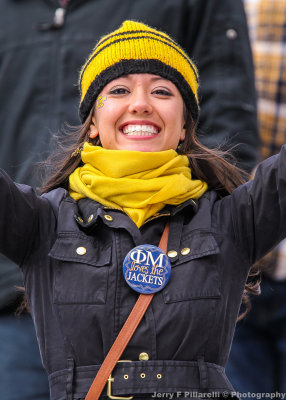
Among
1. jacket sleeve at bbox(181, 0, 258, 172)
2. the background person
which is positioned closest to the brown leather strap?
the background person

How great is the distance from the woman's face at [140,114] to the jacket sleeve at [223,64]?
88 centimetres

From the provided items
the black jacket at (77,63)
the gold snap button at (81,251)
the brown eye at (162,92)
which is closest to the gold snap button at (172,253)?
the gold snap button at (81,251)

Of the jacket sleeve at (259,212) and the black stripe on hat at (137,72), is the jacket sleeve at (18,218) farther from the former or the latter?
the jacket sleeve at (259,212)

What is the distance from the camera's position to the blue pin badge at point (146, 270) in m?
2.65

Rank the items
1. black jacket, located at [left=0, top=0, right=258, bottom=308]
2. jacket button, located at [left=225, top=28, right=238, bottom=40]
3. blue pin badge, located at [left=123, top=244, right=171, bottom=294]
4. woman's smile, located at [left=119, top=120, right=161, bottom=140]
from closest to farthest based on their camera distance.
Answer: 1. blue pin badge, located at [left=123, top=244, right=171, bottom=294]
2. woman's smile, located at [left=119, top=120, right=161, bottom=140]
3. black jacket, located at [left=0, top=0, right=258, bottom=308]
4. jacket button, located at [left=225, top=28, right=238, bottom=40]

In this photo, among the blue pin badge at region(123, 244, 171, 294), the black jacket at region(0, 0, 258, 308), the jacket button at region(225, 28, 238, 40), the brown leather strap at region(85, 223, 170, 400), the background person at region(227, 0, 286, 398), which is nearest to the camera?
the brown leather strap at region(85, 223, 170, 400)

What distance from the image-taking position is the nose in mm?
2904

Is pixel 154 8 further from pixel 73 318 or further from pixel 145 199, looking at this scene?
pixel 73 318

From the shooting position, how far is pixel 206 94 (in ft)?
13.0

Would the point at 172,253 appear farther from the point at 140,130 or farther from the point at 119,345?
the point at 140,130

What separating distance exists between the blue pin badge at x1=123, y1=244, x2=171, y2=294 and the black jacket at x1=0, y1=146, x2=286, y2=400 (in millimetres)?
34

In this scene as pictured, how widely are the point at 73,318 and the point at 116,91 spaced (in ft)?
2.94

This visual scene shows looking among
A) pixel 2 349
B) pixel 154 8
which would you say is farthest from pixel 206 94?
pixel 2 349

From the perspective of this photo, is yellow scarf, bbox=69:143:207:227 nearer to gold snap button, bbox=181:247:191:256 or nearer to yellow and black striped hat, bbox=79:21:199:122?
gold snap button, bbox=181:247:191:256
